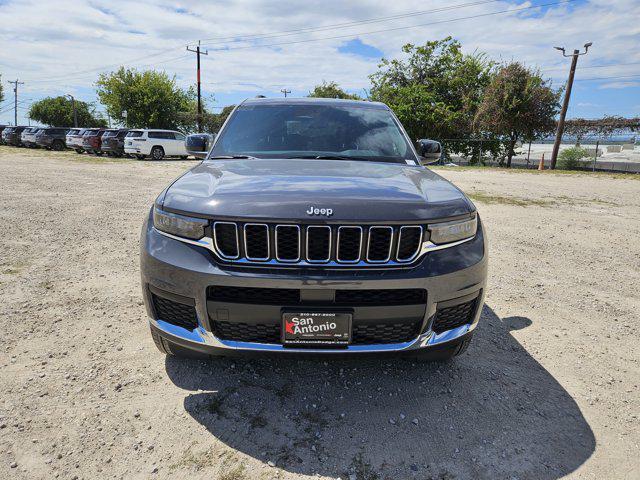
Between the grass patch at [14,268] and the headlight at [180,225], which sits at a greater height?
the headlight at [180,225]

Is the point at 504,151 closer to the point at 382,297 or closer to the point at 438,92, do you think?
the point at 438,92

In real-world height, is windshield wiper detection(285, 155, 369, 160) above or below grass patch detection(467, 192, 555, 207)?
above

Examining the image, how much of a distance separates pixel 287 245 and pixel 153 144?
23162mm

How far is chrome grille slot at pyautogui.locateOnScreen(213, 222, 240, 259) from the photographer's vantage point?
2125mm

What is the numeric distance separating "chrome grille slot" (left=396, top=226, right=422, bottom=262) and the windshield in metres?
1.24

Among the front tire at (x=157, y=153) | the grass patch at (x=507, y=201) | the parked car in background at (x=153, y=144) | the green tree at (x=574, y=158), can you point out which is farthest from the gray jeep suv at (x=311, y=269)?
the green tree at (x=574, y=158)

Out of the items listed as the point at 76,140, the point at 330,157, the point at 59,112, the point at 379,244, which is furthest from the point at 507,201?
the point at 59,112

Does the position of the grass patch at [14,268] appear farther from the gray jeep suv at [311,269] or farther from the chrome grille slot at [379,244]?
the chrome grille slot at [379,244]

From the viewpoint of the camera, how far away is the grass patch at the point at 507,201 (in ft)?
31.3

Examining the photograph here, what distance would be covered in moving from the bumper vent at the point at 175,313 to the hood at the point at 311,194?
47cm

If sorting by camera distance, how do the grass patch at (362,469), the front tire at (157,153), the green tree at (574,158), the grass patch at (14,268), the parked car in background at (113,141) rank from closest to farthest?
1. the grass patch at (362,469)
2. the grass patch at (14,268)
3. the green tree at (574,158)
4. the front tire at (157,153)
5. the parked car in background at (113,141)

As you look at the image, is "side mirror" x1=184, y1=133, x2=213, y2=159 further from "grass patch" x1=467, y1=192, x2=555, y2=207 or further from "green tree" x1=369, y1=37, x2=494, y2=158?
"green tree" x1=369, y1=37, x2=494, y2=158

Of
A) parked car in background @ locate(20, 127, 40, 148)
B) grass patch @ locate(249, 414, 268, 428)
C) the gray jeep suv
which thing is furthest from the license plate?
parked car in background @ locate(20, 127, 40, 148)

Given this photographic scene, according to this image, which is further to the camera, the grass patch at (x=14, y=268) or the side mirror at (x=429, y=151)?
the grass patch at (x=14, y=268)
